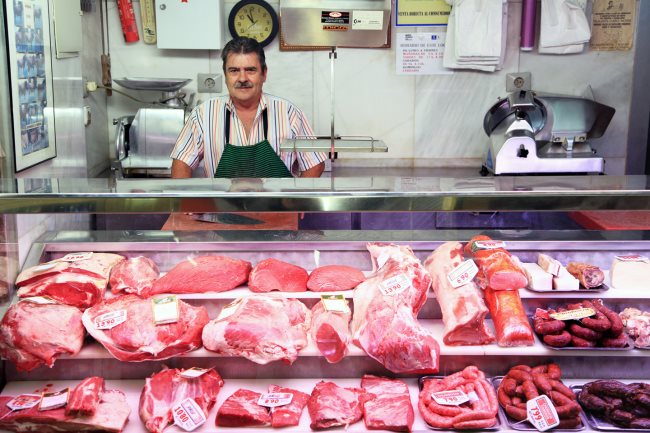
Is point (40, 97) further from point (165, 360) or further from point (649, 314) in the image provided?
point (649, 314)

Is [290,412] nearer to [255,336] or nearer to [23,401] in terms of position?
[255,336]

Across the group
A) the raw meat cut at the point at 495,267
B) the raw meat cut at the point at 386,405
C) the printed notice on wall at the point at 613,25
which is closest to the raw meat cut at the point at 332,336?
the raw meat cut at the point at 386,405

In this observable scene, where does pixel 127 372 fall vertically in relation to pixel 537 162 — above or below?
below

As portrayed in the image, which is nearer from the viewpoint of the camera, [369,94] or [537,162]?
[537,162]

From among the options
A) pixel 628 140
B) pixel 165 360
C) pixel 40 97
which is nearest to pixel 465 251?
pixel 165 360

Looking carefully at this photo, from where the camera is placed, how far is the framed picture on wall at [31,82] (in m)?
3.79

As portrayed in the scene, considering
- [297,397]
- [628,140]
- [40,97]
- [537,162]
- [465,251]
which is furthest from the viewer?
[628,140]

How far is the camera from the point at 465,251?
2684 millimetres

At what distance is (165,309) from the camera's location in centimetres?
247

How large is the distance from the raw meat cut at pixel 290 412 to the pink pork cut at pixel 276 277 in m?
0.38

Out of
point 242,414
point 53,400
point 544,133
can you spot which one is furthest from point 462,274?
point 544,133

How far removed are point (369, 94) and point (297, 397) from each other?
4463 mm

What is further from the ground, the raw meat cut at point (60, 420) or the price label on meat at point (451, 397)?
the price label on meat at point (451, 397)

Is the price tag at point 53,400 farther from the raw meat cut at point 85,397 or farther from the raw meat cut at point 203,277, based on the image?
the raw meat cut at point 203,277
